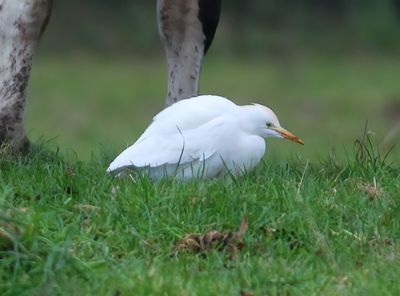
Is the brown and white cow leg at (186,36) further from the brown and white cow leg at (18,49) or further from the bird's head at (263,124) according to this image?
the bird's head at (263,124)

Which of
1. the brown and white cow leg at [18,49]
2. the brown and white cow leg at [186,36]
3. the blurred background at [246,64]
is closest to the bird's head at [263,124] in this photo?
the brown and white cow leg at [186,36]

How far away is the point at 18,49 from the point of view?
7812mm

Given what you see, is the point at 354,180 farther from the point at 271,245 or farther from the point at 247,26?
the point at 247,26

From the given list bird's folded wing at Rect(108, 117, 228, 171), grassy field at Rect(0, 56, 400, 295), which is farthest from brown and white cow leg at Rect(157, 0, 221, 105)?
bird's folded wing at Rect(108, 117, 228, 171)

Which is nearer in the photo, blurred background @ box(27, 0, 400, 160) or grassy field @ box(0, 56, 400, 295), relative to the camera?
grassy field @ box(0, 56, 400, 295)

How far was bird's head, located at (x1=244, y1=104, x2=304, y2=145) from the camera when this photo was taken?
7.29 meters

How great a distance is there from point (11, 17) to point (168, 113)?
1.05 m

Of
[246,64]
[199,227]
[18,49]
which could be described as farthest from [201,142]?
[246,64]

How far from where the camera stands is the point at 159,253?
6.16 m

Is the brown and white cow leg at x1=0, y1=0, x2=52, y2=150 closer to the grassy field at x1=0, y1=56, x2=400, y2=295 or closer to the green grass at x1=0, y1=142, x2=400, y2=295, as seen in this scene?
the grassy field at x1=0, y1=56, x2=400, y2=295

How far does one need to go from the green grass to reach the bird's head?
20cm

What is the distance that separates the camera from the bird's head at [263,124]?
287 inches

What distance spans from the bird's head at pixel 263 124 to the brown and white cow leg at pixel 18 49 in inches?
47.4

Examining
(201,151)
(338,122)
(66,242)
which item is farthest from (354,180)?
(338,122)
